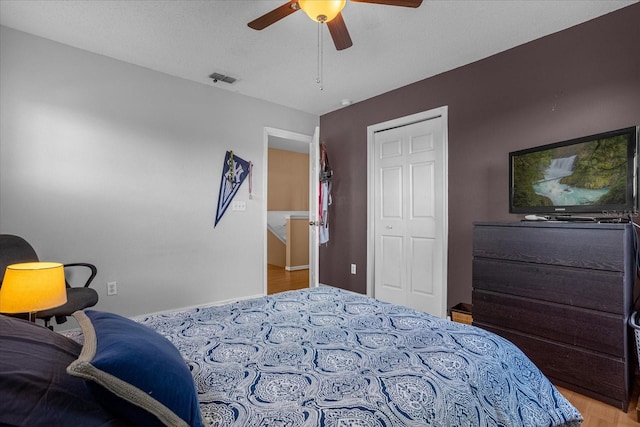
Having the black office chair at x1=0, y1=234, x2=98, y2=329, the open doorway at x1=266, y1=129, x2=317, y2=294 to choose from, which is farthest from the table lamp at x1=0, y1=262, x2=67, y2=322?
the open doorway at x1=266, y1=129, x2=317, y2=294

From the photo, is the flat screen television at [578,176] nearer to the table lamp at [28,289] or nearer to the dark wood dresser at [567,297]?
the dark wood dresser at [567,297]

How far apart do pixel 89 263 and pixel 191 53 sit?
2082mm

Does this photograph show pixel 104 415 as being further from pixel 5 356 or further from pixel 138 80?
pixel 138 80

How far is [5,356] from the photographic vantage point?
61 cm

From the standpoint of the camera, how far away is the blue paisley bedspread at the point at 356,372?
896 millimetres

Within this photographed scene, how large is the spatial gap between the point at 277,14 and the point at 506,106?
83.3 inches

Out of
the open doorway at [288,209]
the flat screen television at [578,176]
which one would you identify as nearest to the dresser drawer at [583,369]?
the flat screen television at [578,176]

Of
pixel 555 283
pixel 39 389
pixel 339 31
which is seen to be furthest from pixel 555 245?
pixel 39 389

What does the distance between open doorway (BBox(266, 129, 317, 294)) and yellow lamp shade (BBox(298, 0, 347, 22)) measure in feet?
13.7

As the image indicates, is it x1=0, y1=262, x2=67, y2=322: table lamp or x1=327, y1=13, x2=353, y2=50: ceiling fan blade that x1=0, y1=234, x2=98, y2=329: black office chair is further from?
x1=327, y1=13, x2=353, y2=50: ceiling fan blade

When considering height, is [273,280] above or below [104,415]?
below

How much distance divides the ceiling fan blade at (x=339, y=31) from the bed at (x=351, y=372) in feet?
5.53

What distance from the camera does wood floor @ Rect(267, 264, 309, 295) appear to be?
4801 mm

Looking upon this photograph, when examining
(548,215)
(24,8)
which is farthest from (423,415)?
(24,8)
